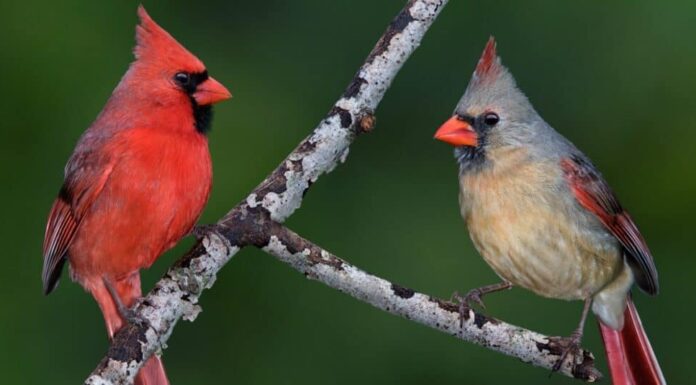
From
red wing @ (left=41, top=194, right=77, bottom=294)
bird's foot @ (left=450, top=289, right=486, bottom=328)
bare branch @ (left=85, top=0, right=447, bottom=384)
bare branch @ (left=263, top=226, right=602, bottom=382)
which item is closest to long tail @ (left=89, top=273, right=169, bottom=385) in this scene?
red wing @ (left=41, top=194, right=77, bottom=294)

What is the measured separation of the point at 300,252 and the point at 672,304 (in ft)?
8.83

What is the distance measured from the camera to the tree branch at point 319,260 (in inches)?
146

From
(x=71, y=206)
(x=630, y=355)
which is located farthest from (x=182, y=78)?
(x=630, y=355)

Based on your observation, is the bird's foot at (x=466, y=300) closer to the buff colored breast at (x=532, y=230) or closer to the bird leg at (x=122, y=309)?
the buff colored breast at (x=532, y=230)

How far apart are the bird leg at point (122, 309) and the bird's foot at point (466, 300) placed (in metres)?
0.83

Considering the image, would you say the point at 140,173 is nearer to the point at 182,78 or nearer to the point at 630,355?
the point at 182,78

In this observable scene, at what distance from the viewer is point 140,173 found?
13.1 ft

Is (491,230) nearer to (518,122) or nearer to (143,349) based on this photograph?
(518,122)

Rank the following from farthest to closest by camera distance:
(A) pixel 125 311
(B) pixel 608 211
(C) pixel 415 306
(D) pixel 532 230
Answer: (B) pixel 608 211, (D) pixel 532 230, (A) pixel 125 311, (C) pixel 415 306

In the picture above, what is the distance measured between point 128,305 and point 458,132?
1153 millimetres

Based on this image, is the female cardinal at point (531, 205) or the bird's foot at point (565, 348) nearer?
the bird's foot at point (565, 348)

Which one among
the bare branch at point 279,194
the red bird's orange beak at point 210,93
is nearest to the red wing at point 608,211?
the bare branch at point 279,194

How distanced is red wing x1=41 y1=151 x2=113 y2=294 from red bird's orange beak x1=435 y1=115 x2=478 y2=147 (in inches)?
37.6

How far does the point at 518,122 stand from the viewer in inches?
164
